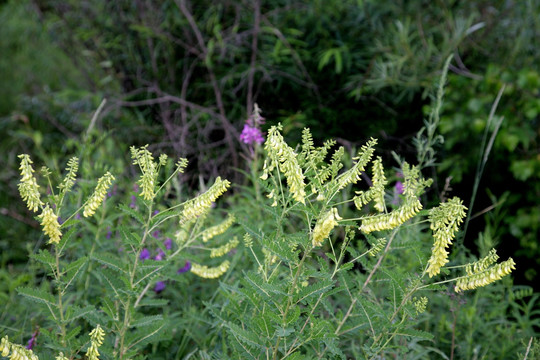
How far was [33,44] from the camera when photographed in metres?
6.53

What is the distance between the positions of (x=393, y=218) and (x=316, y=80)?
9.41ft

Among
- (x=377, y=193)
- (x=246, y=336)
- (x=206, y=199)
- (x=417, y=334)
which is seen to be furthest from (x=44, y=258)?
(x=417, y=334)

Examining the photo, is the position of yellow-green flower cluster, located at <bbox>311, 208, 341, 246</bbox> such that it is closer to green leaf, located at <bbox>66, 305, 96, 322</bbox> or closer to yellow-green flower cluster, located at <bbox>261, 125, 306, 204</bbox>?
yellow-green flower cluster, located at <bbox>261, 125, 306, 204</bbox>

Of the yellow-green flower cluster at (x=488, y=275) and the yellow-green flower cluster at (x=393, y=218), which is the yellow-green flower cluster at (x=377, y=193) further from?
the yellow-green flower cluster at (x=488, y=275)

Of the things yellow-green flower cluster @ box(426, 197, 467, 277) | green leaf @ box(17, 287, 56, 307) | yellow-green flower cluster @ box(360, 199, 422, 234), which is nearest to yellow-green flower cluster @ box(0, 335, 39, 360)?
green leaf @ box(17, 287, 56, 307)

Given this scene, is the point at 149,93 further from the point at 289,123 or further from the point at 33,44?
the point at 33,44

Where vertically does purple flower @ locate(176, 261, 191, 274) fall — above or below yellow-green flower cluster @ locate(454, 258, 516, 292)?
below

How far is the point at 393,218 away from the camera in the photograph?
134 cm

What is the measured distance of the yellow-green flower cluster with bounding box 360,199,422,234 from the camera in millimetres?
1335

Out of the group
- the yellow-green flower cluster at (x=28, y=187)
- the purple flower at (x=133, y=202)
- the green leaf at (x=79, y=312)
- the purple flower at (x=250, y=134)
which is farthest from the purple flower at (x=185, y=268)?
the yellow-green flower cluster at (x=28, y=187)

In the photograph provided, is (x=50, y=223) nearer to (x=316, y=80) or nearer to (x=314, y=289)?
(x=314, y=289)

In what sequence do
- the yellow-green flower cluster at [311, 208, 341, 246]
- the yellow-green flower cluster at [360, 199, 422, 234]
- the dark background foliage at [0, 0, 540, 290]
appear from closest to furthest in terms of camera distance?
the yellow-green flower cluster at [311, 208, 341, 246] → the yellow-green flower cluster at [360, 199, 422, 234] → the dark background foliage at [0, 0, 540, 290]

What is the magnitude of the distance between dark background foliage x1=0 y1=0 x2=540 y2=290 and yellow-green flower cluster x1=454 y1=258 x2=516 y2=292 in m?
2.03

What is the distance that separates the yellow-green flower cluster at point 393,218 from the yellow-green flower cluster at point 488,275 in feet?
0.80
